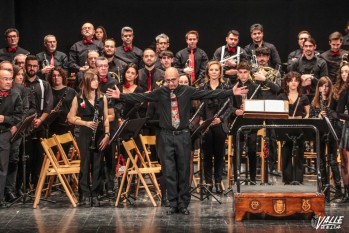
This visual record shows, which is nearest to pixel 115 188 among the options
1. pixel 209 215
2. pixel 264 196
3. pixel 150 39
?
pixel 209 215

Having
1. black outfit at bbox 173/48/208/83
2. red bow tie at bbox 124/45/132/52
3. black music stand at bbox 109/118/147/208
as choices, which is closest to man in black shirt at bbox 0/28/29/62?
red bow tie at bbox 124/45/132/52

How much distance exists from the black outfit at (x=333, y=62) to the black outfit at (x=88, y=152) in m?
3.78

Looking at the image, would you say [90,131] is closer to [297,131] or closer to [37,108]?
[37,108]

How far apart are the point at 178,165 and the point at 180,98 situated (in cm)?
74

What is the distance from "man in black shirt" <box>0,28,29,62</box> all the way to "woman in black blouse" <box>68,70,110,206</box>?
247 centimetres

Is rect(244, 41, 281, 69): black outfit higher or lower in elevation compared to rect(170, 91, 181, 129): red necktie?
higher

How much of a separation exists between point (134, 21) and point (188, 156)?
17.0 feet

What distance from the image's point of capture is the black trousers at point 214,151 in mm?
10625

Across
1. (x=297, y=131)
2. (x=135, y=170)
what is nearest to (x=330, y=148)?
(x=297, y=131)

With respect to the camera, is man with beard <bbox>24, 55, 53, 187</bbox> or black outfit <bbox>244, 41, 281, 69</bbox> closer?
man with beard <bbox>24, 55, 53, 187</bbox>

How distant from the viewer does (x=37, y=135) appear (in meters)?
10.9

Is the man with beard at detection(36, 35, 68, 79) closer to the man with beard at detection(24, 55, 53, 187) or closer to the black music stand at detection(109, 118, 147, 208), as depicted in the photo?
the man with beard at detection(24, 55, 53, 187)

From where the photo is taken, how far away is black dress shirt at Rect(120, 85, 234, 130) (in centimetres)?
955

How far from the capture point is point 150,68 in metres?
11.4
